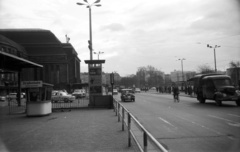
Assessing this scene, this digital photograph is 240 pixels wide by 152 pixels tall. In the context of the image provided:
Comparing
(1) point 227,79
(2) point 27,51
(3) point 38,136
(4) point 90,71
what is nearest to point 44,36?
(2) point 27,51

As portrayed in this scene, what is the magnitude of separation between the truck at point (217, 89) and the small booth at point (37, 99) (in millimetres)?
13625

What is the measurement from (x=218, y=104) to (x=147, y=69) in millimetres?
125820

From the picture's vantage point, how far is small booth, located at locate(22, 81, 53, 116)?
16.2 meters

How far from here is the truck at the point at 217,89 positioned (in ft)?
64.6

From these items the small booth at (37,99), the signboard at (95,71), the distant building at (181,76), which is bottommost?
the small booth at (37,99)

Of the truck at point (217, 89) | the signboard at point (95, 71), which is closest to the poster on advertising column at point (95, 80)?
the signboard at point (95, 71)

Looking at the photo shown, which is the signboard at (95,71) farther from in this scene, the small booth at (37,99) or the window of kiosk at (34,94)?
the window of kiosk at (34,94)

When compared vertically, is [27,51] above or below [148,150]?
above

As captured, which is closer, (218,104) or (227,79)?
(218,104)

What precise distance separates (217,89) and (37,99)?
14.7m

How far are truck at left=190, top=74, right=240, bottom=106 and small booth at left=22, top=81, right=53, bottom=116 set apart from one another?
1362 centimetres

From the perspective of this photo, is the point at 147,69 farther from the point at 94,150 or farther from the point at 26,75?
the point at 94,150

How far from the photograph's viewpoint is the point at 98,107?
68.8 feet

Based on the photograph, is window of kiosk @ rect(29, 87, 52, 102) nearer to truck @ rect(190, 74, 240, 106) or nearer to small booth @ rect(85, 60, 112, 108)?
small booth @ rect(85, 60, 112, 108)
